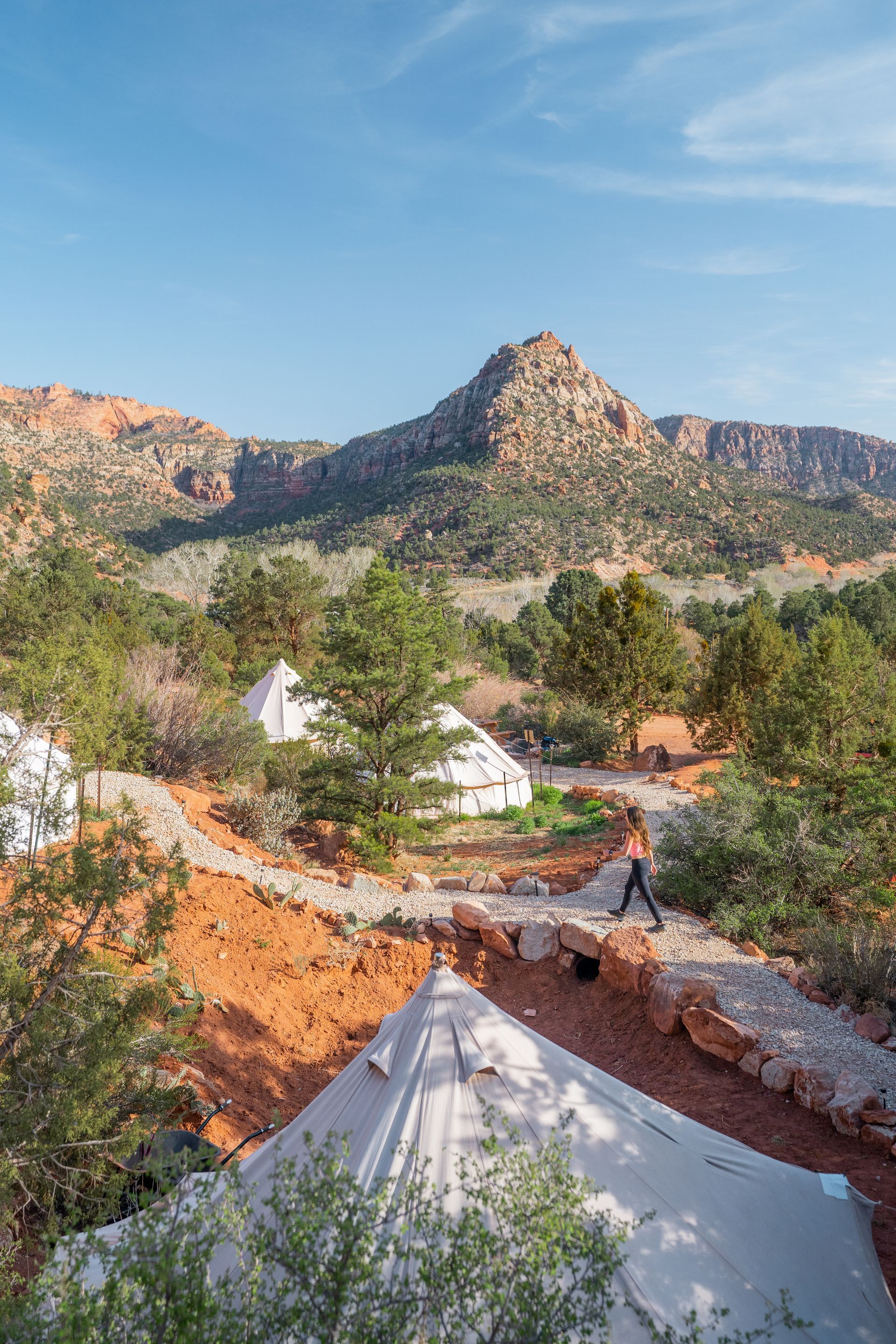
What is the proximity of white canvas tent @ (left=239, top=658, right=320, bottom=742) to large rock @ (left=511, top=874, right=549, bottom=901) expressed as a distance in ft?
24.4

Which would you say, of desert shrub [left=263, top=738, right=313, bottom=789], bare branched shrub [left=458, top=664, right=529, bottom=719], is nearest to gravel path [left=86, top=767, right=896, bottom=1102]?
desert shrub [left=263, top=738, right=313, bottom=789]

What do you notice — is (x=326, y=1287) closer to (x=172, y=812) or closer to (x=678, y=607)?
(x=172, y=812)

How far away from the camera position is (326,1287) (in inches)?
73.6

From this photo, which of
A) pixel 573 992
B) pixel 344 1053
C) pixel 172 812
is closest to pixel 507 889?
pixel 573 992

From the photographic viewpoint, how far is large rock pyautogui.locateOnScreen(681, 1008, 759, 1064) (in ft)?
15.9

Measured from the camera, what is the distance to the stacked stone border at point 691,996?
4.06 meters

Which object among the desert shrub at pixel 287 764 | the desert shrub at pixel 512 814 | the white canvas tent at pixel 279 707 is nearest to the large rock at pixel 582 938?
the desert shrub at pixel 287 764

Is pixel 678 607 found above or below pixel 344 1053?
above

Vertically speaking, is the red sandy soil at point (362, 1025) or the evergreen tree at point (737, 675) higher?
the evergreen tree at point (737, 675)

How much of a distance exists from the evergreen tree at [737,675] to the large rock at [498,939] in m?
10.2

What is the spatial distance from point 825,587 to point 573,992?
37.5 meters

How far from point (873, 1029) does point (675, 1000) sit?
4.35 feet

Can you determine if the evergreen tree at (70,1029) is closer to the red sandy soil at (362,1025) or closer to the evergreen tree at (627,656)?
the red sandy soil at (362,1025)

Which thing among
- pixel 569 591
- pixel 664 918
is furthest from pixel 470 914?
pixel 569 591
